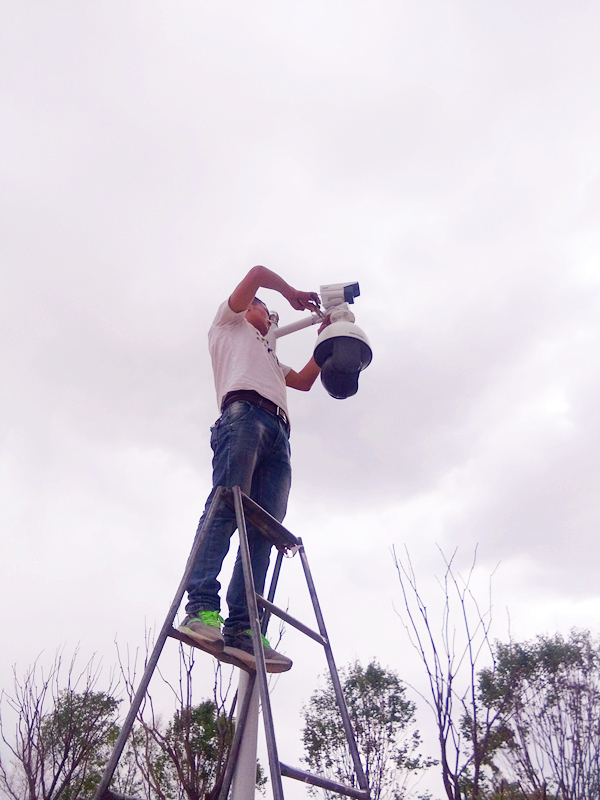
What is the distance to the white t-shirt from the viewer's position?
257cm

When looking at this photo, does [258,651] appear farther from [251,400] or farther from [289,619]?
[251,400]

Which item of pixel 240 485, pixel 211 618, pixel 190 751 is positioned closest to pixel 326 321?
pixel 240 485

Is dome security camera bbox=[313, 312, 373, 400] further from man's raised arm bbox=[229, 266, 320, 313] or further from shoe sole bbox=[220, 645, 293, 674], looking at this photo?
shoe sole bbox=[220, 645, 293, 674]

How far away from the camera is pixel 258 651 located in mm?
1706

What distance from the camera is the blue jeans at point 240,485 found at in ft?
6.86

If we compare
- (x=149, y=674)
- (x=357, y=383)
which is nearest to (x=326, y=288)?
(x=357, y=383)

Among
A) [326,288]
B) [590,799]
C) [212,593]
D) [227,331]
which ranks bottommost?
[590,799]

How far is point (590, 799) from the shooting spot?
166 inches

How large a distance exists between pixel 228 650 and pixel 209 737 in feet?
18.1

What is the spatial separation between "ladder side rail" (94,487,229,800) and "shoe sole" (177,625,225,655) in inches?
4.2

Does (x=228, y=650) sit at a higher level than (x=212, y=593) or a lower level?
lower

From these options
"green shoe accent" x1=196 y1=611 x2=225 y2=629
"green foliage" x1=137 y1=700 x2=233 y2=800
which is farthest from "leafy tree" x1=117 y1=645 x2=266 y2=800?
"green shoe accent" x1=196 y1=611 x2=225 y2=629

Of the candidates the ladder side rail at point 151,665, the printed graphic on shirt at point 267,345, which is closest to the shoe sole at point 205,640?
the ladder side rail at point 151,665

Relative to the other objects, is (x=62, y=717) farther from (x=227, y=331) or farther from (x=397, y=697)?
(x=227, y=331)
